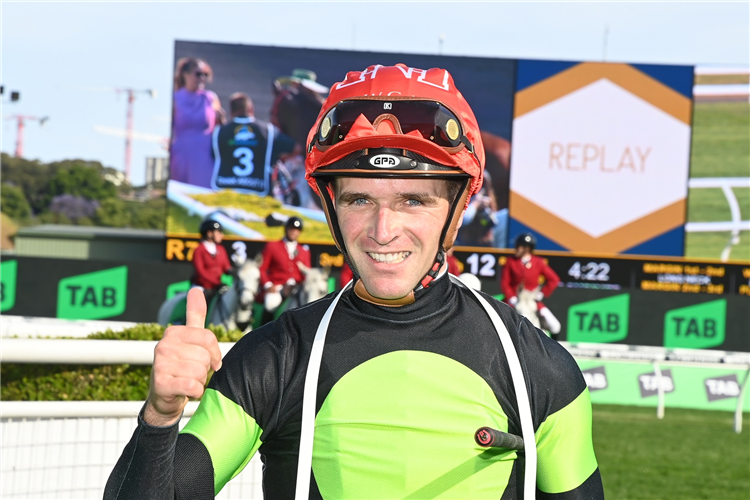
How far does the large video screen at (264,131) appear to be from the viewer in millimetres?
17453

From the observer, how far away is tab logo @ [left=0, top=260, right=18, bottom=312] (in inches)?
605

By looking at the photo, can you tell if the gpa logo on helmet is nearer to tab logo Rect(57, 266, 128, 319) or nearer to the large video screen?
tab logo Rect(57, 266, 128, 319)

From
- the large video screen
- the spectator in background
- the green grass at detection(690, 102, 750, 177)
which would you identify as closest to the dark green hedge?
the large video screen

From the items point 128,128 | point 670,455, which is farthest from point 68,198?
point 670,455

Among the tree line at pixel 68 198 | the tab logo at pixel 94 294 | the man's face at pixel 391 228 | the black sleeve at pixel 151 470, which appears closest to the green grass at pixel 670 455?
the man's face at pixel 391 228

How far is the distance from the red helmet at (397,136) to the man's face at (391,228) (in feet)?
0.13

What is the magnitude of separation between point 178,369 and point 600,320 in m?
14.4

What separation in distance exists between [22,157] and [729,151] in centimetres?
6342

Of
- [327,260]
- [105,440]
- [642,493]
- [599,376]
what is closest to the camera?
[105,440]

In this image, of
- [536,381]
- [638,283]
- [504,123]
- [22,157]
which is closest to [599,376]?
[638,283]

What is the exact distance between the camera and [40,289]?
50.8 feet

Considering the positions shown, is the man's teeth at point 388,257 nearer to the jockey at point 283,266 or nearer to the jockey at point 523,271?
the jockey at point 283,266

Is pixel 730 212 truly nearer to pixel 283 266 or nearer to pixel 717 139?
pixel 717 139

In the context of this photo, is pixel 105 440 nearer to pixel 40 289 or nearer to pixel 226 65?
pixel 40 289
